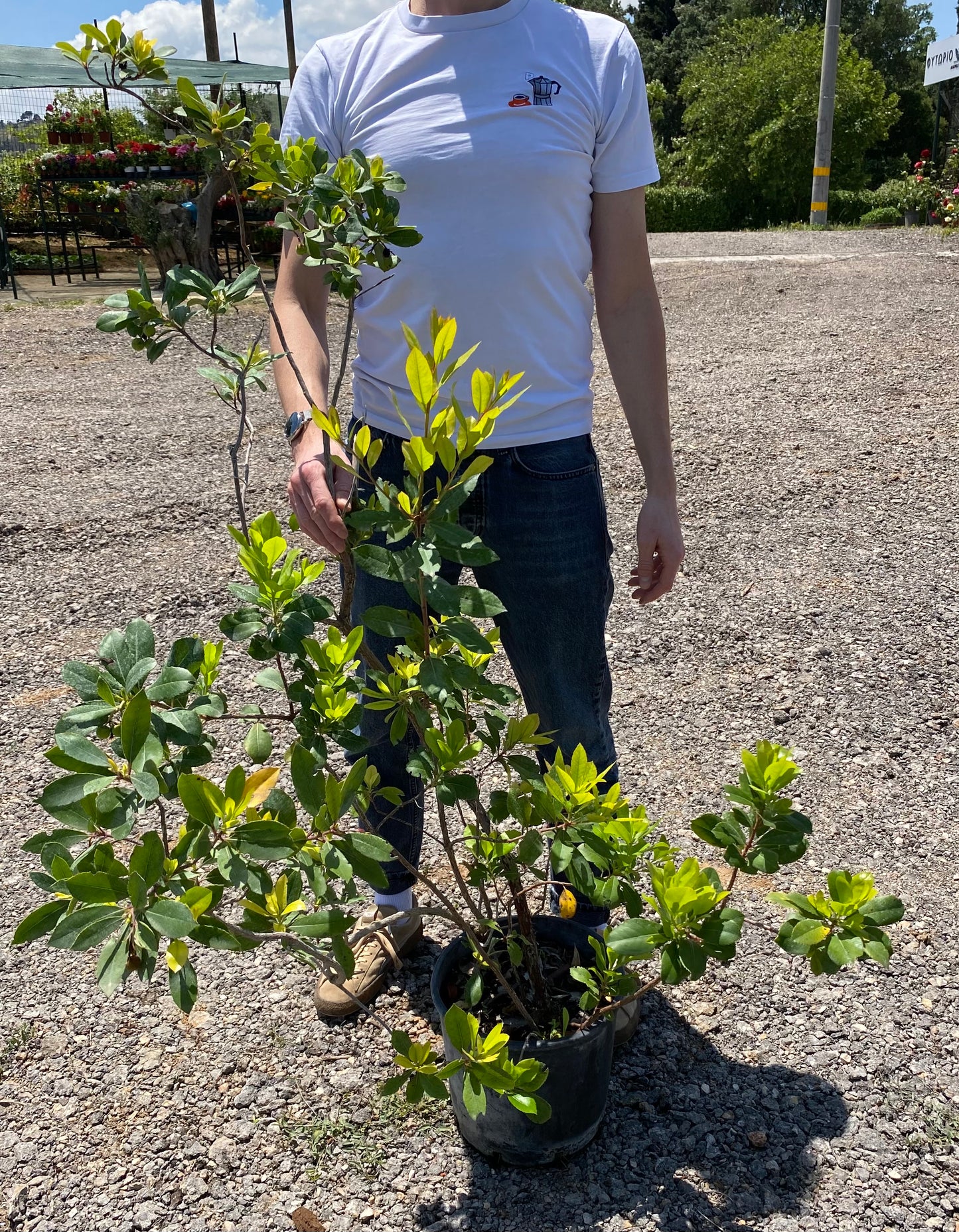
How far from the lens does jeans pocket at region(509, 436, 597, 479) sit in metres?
1.73

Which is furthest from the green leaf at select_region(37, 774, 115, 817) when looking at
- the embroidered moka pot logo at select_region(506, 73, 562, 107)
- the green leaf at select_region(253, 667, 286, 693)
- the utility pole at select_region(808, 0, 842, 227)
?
the utility pole at select_region(808, 0, 842, 227)

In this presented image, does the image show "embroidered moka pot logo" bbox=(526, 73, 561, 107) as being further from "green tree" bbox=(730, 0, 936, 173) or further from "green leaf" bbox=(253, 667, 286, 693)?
"green tree" bbox=(730, 0, 936, 173)

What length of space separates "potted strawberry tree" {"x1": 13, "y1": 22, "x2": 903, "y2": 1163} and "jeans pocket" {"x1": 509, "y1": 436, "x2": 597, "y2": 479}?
0.16m

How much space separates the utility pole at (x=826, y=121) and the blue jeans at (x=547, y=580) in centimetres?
1874

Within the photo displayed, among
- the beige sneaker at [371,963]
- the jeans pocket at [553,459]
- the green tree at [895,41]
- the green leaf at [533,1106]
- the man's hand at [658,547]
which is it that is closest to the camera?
the green leaf at [533,1106]

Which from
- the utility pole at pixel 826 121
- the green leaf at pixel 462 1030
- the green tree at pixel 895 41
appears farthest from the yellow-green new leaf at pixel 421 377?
the green tree at pixel 895 41

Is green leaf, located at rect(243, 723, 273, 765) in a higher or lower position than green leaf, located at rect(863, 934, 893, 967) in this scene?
higher

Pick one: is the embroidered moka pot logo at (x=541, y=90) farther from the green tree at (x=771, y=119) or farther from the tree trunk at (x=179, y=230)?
the green tree at (x=771, y=119)

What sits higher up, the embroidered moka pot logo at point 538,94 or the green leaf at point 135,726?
the embroidered moka pot logo at point 538,94

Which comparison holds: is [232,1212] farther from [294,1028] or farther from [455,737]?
[455,737]

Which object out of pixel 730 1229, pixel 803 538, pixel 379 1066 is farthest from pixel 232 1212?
pixel 803 538

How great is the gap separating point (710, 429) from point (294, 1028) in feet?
14.7

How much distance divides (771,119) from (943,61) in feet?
30.9

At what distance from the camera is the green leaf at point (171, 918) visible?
1.09 metres
